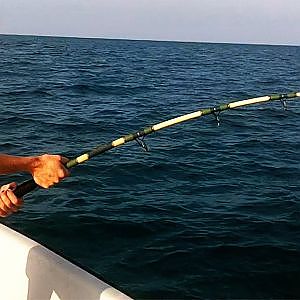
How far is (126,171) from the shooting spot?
958 centimetres

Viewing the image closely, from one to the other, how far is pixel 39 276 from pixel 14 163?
3.71ft

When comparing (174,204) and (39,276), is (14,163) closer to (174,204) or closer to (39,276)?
(39,276)

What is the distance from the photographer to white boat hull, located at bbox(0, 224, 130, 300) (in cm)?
323

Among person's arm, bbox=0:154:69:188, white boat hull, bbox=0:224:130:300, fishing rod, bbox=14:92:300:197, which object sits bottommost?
white boat hull, bbox=0:224:130:300

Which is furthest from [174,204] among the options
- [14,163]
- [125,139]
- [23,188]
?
[14,163]

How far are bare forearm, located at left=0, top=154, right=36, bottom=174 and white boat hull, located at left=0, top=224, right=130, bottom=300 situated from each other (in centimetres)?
93

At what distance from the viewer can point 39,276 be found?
3.47 meters

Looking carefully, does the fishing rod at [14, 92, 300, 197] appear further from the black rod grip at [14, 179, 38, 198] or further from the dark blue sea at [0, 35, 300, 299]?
the dark blue sea at [0, 35, 300, 299]

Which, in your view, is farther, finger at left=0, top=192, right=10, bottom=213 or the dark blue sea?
the dark blue sea

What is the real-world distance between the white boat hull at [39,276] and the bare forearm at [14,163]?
93cm

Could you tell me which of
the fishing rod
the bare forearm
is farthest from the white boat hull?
the bare forearm

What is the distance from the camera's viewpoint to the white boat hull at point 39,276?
323 centimetres

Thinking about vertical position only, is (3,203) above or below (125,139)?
below

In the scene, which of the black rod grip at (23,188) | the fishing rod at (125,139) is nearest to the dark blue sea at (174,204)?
the fishing rod at (125,139)
